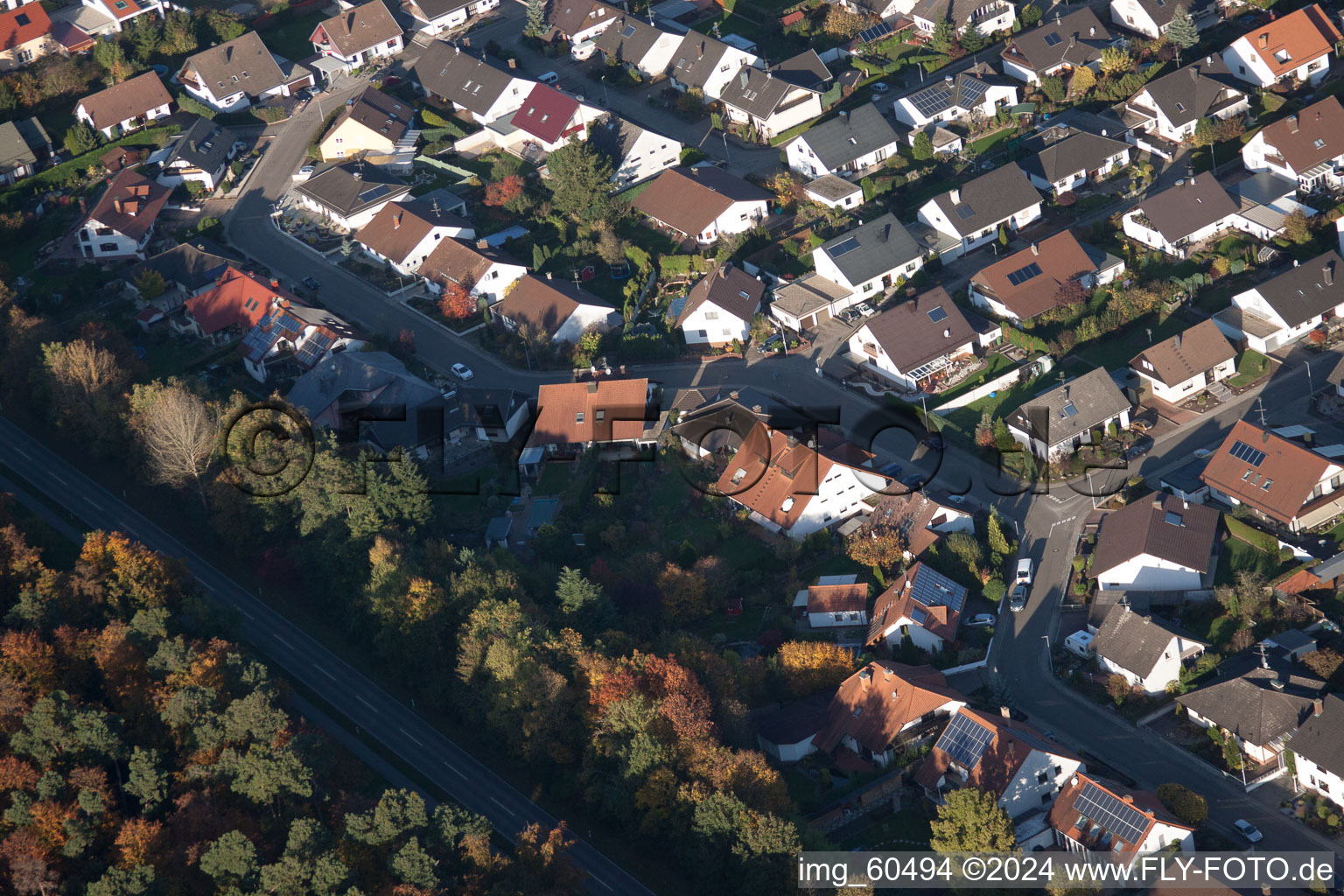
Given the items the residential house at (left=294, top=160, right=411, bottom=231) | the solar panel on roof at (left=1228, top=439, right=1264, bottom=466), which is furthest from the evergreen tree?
the residential house at (left=294, top=160, right=411, bottom=231)

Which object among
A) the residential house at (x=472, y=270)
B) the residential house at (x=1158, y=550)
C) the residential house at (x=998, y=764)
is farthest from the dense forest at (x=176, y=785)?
the residential house at (x=472, y=270)

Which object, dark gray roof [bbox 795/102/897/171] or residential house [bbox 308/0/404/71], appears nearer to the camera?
dark gray roof [bbox 795/102/897/171]

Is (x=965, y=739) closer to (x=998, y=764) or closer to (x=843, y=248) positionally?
(x=998, y=764)

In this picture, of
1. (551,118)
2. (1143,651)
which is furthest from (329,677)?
(551,118)

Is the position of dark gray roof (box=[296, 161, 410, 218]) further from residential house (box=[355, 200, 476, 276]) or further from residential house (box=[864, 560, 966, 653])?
residential house (box=[864, 560, 966, 653])

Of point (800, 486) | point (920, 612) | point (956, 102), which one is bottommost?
point (920, 612)

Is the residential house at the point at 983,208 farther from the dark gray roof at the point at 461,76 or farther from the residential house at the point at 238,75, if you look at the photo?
the residential house at the point at 238,75
